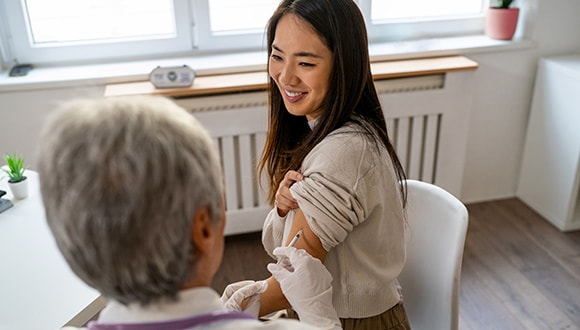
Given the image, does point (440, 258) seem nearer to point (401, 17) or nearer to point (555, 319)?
point (555, 319)

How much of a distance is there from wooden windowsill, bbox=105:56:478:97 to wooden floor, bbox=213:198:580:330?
75 centimetres

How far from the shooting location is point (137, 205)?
57 centimetres

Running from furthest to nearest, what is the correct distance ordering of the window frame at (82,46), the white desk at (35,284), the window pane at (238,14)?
1. the window pane at (238,14)
2. the window frame at (82,46)
3. the white desk at (35,284)

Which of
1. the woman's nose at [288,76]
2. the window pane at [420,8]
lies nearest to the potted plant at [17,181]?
the woman's nose at [288,76]

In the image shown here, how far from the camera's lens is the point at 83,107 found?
61 centimetres

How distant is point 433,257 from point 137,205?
0.88 metres

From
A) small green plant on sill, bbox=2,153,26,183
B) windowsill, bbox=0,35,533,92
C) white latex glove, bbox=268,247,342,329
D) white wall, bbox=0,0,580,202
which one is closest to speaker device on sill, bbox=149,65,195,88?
windowsill, bbox=0,35,533,92

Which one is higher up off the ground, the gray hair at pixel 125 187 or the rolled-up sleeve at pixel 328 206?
the gray hair at pixel 125 187

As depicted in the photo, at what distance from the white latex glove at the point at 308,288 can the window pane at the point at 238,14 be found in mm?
1569

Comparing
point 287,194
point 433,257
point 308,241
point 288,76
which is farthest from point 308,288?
point 288,76

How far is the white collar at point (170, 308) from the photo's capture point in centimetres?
65

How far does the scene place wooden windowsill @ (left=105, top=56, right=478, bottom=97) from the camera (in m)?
2.13

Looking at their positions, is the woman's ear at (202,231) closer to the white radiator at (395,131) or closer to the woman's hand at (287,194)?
the woman's hand at (287,194)

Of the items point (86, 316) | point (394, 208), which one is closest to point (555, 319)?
point (394, 208)
